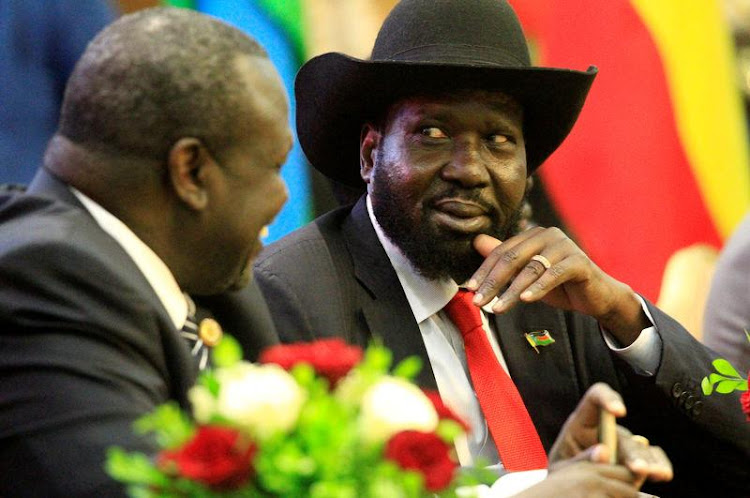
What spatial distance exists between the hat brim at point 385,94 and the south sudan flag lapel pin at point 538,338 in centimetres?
47

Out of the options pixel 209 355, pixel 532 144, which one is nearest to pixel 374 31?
pixel 532 144

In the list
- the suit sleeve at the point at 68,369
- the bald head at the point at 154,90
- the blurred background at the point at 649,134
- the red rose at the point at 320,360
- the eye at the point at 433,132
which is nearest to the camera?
the red rose at the point at 320,360

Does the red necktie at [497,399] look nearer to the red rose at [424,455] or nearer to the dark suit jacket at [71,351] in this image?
the dark suit jacket at [71,351]

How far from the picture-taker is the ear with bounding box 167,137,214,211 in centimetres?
177

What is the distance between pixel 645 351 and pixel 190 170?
1.33 m

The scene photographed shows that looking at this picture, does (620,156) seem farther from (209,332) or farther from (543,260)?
(209,332)

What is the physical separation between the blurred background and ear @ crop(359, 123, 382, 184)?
144 centimetres

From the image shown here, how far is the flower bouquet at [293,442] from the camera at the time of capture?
1266 millimetres

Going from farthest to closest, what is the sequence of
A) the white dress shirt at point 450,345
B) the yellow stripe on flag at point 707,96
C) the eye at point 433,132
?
the yellow stripe on flag at point 707,96, the eye at point 433,132, the white dress shirt at point 450,345

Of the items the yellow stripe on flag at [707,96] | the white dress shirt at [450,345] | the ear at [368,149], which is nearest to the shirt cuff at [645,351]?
the white dress shirt at [450,345]

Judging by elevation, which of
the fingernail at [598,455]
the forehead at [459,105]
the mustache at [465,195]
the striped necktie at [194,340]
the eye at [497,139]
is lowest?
the striped necktie at [194,340]

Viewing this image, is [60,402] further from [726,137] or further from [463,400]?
[726,137]

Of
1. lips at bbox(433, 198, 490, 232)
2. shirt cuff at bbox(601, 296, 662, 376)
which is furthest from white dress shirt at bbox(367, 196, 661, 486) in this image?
lips at bbox(433, 198, 490, 232)

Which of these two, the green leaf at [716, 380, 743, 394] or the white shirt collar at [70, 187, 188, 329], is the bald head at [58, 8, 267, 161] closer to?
the white shirt collar at [70, 187, 188, 329]
